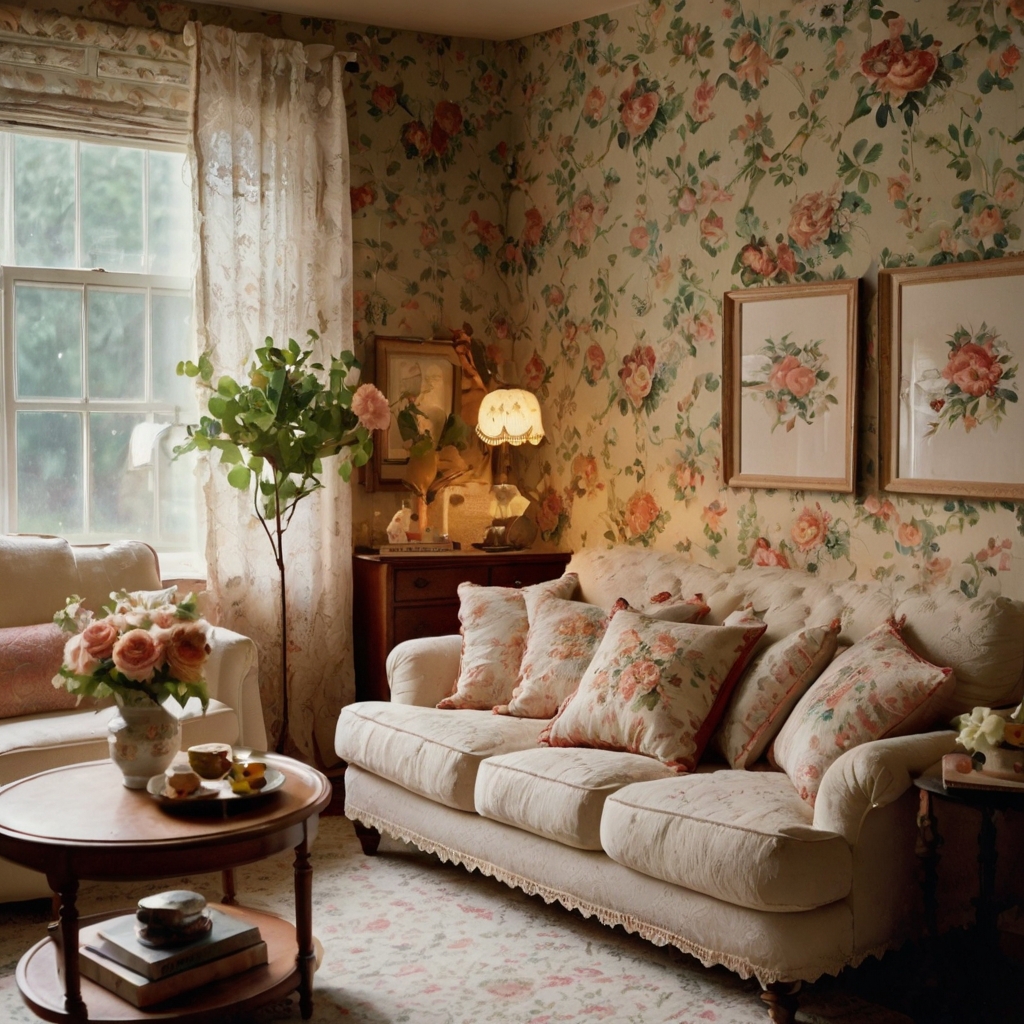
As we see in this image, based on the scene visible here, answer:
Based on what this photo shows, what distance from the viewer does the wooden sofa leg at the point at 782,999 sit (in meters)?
2.65

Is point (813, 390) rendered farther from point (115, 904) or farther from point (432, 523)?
point (115, 904)

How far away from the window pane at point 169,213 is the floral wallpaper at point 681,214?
473mm

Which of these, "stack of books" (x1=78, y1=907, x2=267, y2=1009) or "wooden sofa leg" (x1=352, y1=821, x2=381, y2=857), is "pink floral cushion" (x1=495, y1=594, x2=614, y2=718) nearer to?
"wooden sofa leg" (x1=352, y1=821, x2=381, y2=857)

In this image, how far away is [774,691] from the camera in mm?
3264

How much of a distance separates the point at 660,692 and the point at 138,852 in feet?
4.58

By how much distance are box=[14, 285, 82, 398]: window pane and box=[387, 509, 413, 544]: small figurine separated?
1.19 metres

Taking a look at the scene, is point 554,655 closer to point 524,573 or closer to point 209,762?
point 524,573

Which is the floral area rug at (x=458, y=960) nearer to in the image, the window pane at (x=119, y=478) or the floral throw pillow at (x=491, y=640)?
the floral throw pillow at (x=491, y=640)

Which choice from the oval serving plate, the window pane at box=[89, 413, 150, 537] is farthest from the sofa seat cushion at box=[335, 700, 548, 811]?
the window pane at box=[89, 413, 150, 537]

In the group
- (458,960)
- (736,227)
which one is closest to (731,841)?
(458,960)

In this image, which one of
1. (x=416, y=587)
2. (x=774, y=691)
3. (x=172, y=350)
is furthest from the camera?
(x=172, y=350)

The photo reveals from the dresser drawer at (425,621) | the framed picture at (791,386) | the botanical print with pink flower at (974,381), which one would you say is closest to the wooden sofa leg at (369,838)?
the dresser drawer at (425,621)

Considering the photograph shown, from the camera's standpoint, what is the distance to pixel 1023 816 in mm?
2941

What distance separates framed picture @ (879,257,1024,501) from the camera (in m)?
3.34
